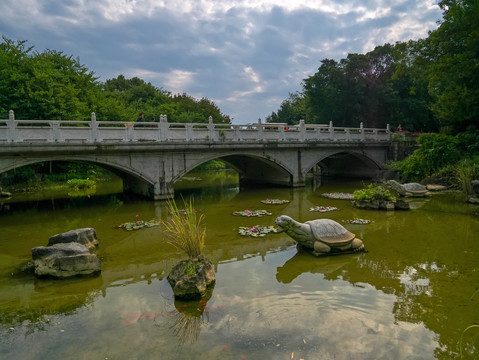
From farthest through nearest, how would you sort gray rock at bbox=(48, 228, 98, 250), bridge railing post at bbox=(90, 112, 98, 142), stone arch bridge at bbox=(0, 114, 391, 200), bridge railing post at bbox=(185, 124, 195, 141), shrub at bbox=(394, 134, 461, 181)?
shrub at bbox=(394, 134, 461, 181) < bridge railing post at bbox=(185, 124, 195, 141) < bridge railing post at bbox=(90, 112, 98, 142) < stone arch bridge at bbox=(0, 114, 391, 200) < gray rock at bbox=(48, 228, 98, 250)

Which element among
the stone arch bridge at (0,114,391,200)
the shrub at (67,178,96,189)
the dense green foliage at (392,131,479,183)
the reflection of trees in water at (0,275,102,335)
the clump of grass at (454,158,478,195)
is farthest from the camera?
the shrub at (67,178,96,189)

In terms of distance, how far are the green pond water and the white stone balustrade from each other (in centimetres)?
370

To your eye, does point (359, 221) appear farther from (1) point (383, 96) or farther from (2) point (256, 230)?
(1) point (383, 96)

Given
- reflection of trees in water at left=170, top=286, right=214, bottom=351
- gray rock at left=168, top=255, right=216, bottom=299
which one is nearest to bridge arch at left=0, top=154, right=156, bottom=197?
gray rock at left=168, top=255, right=216, bottom=299

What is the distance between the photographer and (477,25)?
47.9 ft

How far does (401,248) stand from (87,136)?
10.5 m

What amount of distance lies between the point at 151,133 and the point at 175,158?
1515mm

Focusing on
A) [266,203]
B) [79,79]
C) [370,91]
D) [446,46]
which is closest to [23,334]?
[266,203]

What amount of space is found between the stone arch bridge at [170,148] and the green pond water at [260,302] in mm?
3585

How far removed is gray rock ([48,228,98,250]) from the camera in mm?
7109

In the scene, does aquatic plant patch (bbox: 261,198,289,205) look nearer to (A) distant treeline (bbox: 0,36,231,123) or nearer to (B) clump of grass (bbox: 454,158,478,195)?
(B) clump of grass (bbox: 454,158,478,195)

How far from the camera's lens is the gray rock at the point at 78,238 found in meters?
7.11

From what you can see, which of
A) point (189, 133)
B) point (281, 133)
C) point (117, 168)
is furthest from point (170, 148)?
point (281, 133)

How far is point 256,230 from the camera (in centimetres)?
893
